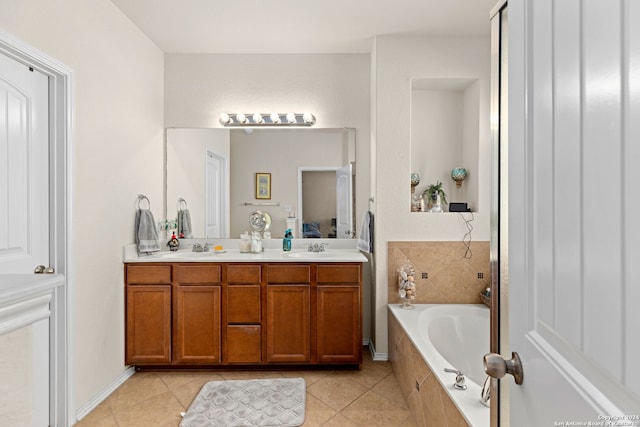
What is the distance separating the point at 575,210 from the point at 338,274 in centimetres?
243

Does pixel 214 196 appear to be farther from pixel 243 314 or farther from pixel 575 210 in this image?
pixel 575 210

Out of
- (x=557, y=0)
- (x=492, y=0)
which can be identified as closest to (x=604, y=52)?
(x=557, y=0)

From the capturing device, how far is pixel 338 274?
2.92 m

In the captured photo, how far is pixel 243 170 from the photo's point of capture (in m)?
3.55

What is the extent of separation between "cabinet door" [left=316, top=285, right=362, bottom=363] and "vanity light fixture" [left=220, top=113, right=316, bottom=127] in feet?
4.99

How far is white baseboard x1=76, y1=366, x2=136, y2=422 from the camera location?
92.0 inches

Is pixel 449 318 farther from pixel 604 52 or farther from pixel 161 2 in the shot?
pixel 161 2

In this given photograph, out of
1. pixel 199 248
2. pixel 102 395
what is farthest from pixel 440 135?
pixel 102 395

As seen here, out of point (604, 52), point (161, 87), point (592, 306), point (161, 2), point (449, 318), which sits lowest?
point (449, 318)

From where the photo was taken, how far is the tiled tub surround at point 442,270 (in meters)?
3.17

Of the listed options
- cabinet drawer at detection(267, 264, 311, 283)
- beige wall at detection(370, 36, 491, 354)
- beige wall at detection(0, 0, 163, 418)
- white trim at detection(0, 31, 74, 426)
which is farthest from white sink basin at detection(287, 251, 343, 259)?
white trim at detection(0, 31, 74, 426)

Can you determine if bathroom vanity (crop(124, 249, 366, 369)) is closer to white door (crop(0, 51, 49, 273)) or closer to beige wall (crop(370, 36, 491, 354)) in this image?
beige wall (crop(370, 36, 491, 354))

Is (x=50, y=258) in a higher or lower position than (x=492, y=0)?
lower

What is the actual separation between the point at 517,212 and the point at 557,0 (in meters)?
0.37
